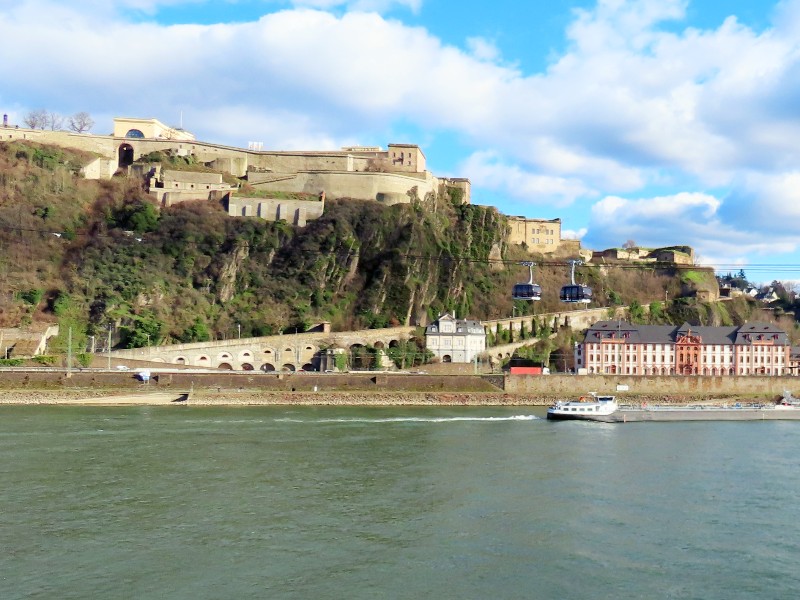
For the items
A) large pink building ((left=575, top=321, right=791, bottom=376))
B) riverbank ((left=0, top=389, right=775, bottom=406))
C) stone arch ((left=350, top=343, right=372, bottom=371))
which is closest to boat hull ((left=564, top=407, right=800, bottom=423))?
riverbank ((left=0, top=389, right=775, bottom=406))

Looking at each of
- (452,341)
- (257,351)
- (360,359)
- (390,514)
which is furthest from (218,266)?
(390,514)

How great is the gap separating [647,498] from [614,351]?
34493 mm

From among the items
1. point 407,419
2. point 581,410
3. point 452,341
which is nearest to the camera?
point 407,419

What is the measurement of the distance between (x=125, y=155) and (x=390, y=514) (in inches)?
2278

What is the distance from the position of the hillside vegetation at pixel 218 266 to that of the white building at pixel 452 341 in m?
4.47

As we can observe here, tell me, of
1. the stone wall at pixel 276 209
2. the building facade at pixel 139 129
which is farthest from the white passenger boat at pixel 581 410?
the building facade at pixel 139 129

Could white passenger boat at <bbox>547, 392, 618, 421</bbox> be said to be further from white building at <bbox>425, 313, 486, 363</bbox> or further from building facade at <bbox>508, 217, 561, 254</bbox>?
building facade at <bbox>508, 217, 561, 254</bbox>

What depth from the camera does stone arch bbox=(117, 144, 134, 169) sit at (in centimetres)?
6869

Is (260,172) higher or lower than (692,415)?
higher

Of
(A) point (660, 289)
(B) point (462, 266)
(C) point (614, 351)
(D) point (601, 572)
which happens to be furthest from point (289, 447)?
(A) point (660, 289)

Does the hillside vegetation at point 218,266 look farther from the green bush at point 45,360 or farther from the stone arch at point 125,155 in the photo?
the stone arch at point 125,155

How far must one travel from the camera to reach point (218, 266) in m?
57.6

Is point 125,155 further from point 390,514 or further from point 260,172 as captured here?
point 390,514

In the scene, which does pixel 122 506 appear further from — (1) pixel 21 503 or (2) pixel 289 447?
(2) pixel 289 447
